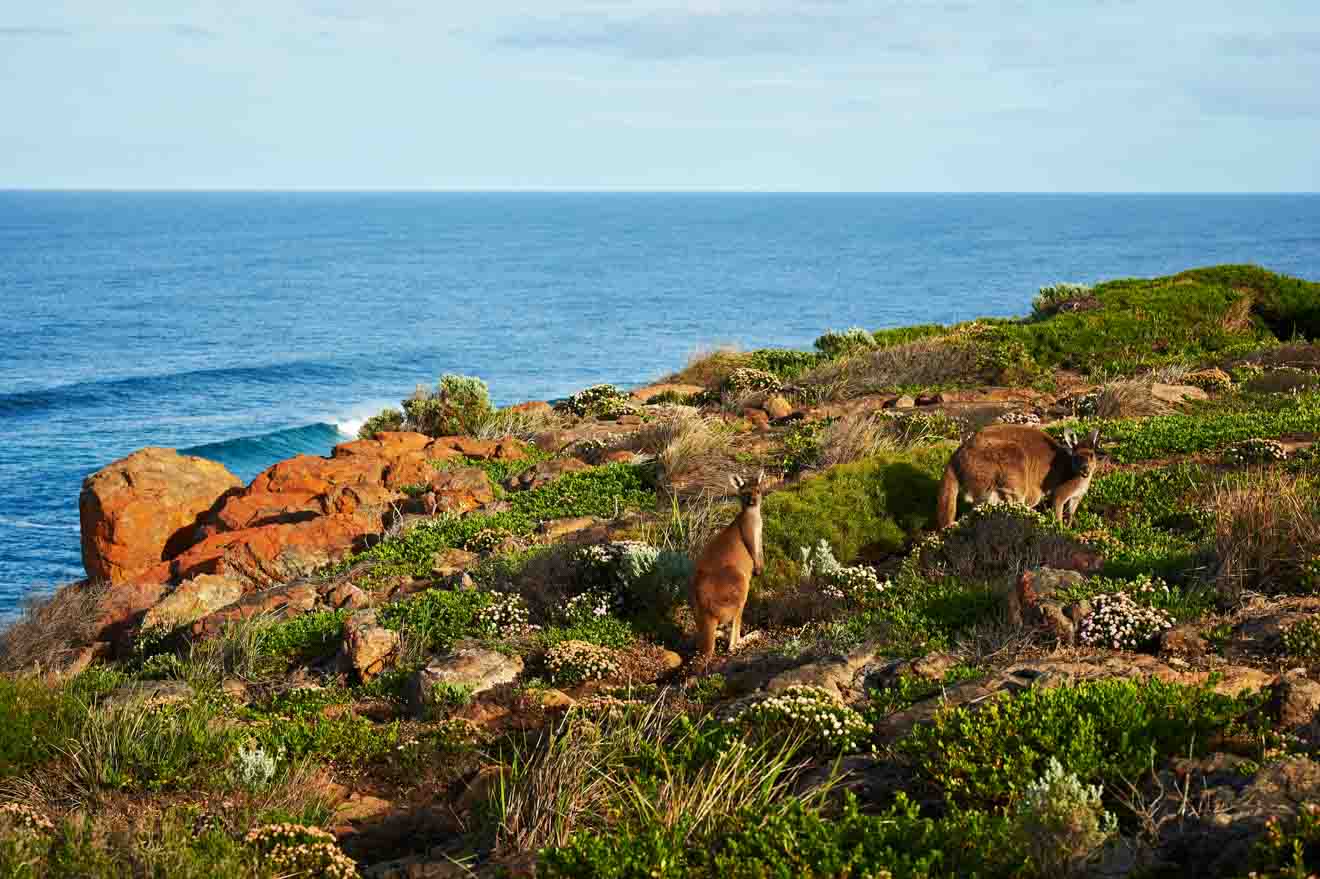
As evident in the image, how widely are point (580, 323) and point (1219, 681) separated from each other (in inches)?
2697

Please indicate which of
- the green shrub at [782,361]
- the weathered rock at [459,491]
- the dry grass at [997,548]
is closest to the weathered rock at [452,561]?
the weathered rock at [459,491]

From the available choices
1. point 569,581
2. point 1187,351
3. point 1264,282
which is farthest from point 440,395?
point 1264,282

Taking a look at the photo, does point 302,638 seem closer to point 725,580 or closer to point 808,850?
point 725,580

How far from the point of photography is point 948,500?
11.5 meters

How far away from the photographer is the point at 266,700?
997 centimetres

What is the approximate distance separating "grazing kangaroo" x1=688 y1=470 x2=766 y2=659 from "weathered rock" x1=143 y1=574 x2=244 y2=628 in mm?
6696

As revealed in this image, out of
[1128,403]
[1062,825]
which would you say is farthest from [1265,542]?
[1128,403]

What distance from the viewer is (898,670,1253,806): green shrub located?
6133 millimetres

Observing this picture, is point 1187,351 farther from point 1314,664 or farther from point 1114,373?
point 1314,664

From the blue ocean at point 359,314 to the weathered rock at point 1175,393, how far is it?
23.9 meters

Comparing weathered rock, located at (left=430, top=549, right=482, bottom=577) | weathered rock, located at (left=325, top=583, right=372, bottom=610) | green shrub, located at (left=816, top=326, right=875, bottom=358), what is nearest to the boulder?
green shrub, located at (left=816, top=326, right=875, bottom=358)

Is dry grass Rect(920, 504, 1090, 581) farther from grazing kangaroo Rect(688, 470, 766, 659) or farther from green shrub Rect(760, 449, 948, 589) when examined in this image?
grazing kangaroo Rect(688, 470, 766, 659)

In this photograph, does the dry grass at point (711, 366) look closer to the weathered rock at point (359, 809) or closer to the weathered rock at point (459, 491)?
the weathered rock at point (459, 491)

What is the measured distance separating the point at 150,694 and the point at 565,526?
6010 mm
